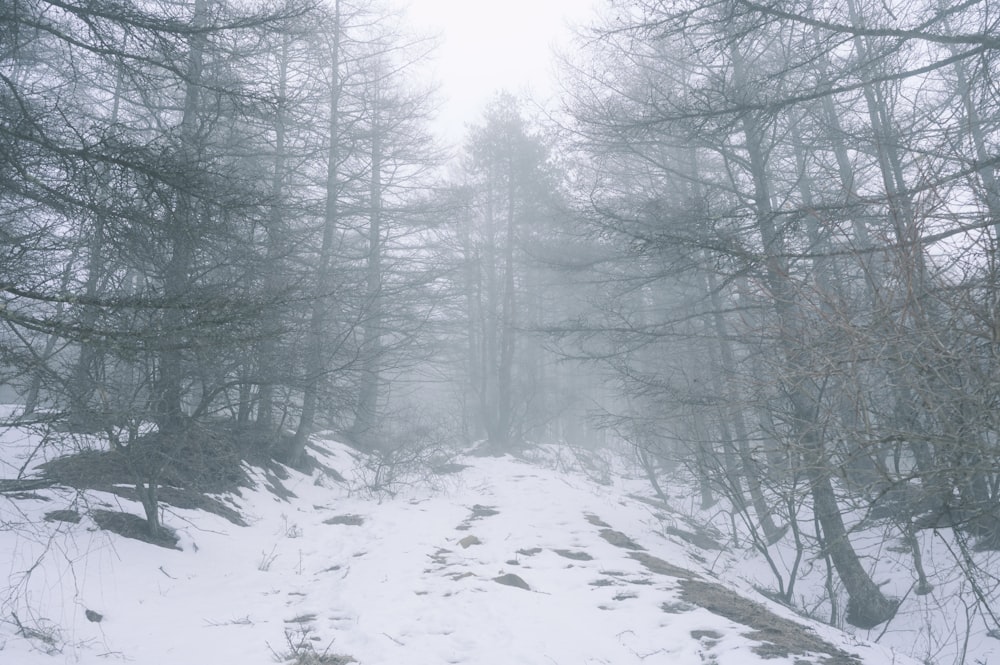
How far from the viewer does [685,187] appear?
12914 millimetres

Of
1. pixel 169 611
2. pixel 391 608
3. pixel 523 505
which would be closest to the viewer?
pixel 169 611

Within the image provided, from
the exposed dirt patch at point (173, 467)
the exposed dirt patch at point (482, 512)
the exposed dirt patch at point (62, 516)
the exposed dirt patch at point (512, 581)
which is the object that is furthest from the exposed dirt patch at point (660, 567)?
the exposed dirt patch at point (62, 516)

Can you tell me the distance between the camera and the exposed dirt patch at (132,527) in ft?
19.9

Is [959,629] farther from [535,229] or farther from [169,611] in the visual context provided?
[535,229]

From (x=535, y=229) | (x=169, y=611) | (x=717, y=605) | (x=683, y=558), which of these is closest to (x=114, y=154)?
(x=169, y=611)

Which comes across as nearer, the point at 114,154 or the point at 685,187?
the point at 114,154

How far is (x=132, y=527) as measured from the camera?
627cm

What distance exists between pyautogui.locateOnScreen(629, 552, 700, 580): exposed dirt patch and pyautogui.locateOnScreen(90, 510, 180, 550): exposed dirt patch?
16.8 feet

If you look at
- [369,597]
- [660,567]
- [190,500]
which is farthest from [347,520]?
[660,567]

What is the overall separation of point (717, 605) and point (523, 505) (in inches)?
198

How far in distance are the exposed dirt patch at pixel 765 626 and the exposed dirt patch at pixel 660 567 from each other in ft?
1.10

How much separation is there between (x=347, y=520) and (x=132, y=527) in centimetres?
337

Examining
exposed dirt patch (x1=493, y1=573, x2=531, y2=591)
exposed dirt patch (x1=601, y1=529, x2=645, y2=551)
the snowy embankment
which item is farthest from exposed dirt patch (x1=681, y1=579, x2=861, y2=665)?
exposed dirt patch (x1=601, y1=529, x2=645, y2=551)

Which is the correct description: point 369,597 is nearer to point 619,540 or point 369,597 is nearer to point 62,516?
point 62,516
